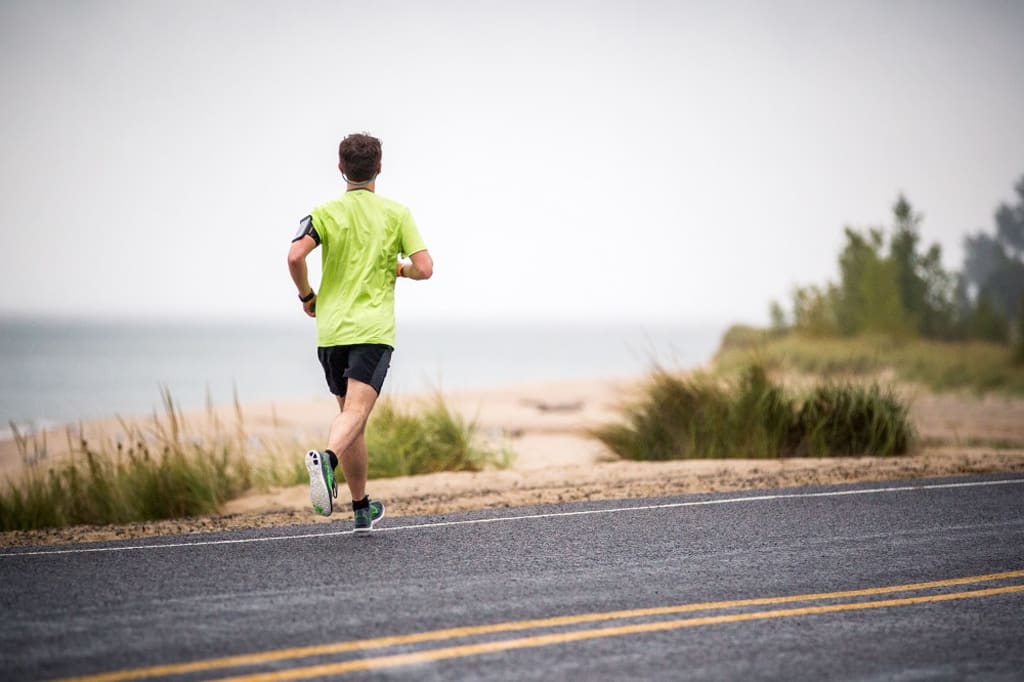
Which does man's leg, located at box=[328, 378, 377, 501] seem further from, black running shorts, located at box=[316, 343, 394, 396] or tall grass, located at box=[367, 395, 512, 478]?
tall grass, located at box=[367, 395, 512, 478]

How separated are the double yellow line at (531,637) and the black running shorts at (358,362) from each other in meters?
2.06

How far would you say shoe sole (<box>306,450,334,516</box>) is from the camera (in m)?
6.01

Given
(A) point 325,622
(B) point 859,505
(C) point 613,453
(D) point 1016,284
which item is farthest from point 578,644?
(D) point 1016,284

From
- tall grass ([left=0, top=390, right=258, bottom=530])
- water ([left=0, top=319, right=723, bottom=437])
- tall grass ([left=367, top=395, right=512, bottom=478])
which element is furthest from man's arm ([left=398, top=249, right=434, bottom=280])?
water ([left=0, top=319, right=723, bottom=437])

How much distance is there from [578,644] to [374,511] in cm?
273

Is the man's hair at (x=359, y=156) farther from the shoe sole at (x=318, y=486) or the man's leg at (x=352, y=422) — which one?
the shoe sole at (x=318, y=486)

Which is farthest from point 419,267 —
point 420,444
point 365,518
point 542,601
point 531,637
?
point 420,444

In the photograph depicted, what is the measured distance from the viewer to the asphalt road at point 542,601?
14.0 feet

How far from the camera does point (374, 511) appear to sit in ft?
22.8

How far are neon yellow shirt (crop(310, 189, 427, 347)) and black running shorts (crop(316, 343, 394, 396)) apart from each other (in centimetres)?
7

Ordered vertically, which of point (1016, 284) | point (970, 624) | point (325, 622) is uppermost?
point (1016, 284)

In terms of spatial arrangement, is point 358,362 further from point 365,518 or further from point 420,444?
point 420,444

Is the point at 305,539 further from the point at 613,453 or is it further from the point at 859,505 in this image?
the point at 613,453

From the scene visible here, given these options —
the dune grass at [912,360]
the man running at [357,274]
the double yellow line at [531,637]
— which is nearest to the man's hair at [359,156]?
the man running at [357,274]
